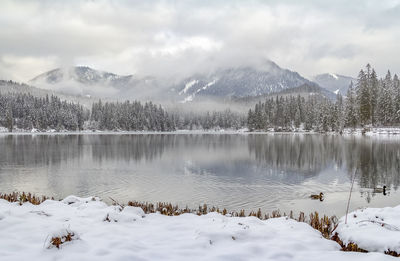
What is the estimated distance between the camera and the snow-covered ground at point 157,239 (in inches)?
338

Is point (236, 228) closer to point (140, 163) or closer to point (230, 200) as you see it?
point (230, 200)

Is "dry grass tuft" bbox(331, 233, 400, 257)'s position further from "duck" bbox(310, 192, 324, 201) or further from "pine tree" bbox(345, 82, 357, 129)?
"pine tree" bbox(345, 82, 357, 129)

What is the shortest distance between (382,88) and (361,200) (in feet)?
341

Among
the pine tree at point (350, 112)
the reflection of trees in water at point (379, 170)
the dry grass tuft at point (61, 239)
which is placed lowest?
the reflection of trees in water at point (379, 170)

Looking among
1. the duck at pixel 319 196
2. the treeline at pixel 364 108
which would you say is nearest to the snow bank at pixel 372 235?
the duck at pixel 319 196

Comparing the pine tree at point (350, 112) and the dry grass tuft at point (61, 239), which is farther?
the pine tree at point (350, 112)

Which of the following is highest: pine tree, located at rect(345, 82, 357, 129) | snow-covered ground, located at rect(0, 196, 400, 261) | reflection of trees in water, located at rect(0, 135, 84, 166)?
pine tree, located at rect(345, 82, 357, 129)

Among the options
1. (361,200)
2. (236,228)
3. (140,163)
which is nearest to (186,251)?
(236,228)

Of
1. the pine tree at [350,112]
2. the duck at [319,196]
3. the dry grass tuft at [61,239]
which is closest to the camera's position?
the dry grass tuft at [61,239]

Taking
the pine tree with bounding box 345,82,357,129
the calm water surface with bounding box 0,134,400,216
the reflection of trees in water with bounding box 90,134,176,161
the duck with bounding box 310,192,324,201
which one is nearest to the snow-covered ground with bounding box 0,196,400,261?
the calm water surface with bounding box 0,134,400,216

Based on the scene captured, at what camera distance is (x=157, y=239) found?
397 inches

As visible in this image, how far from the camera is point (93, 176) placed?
107 ft

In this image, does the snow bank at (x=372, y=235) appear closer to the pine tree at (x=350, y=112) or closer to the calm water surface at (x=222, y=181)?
the calm water surface at (x=222, y=181)

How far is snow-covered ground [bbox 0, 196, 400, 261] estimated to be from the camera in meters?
8.59
